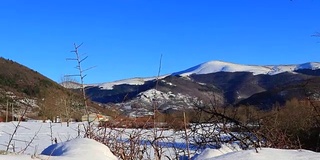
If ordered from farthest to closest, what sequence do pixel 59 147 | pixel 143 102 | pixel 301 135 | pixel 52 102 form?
1. pixel 52 102
2. pixel 301 135
3. pixel 143 102
4. pixel 59 147

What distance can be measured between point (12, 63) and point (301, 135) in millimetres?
115981

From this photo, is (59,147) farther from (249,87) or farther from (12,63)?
(249,87)

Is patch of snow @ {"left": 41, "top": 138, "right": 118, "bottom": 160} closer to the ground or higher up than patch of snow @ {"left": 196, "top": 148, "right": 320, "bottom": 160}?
higher up

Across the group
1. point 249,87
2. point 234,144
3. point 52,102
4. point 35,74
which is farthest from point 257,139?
point 249,87

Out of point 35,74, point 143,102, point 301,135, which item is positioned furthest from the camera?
point 35,74

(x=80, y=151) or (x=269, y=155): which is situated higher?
(x=80, y=151)

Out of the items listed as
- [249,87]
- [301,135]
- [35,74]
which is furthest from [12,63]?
[301,135]

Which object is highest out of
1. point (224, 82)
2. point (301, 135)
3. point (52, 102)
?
point (224, 82)

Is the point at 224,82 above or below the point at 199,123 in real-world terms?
above

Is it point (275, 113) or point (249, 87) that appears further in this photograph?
point (249, 87)

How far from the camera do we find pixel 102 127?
494cm

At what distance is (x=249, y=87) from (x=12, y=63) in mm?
73783

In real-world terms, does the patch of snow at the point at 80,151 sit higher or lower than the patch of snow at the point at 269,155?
higher

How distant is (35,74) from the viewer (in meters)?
118
